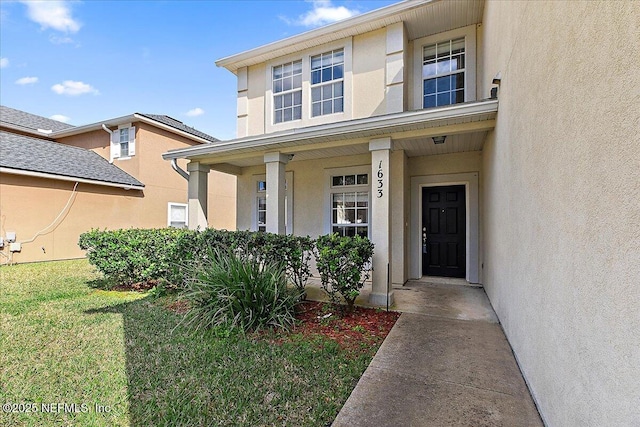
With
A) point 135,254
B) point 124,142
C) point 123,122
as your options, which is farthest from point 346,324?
point 124,142

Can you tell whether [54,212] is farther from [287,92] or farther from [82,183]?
[287,92]

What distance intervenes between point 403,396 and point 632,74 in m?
2.63

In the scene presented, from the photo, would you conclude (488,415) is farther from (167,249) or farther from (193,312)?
(167,249)

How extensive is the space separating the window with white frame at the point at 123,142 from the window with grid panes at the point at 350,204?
9.65 metres

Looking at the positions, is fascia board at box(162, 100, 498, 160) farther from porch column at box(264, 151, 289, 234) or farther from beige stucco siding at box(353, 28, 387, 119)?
beige stucco siding at box(353, 28, 387, 119)

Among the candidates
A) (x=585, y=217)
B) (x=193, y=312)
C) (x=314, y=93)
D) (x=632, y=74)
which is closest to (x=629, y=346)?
(x=585, y=217)

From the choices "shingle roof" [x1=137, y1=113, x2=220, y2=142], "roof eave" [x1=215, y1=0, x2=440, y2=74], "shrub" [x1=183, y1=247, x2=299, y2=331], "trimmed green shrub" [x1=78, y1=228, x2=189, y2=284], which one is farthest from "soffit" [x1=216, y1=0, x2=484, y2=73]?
"shingle roof" [x1=137, y1=113, x2=220, y2=142]

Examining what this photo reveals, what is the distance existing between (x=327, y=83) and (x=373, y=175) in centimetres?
340

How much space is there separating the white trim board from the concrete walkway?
2318mm

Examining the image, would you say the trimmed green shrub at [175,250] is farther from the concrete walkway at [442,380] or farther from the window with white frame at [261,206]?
the window with white frame at [261,206]

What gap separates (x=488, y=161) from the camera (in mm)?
5527

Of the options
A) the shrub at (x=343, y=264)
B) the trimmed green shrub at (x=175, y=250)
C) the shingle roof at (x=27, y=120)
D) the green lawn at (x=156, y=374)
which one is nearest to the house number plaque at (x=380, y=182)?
the shrub at (x=343, y=264)

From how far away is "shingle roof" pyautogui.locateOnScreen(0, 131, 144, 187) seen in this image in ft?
31.8

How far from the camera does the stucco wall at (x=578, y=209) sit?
1244 mm
